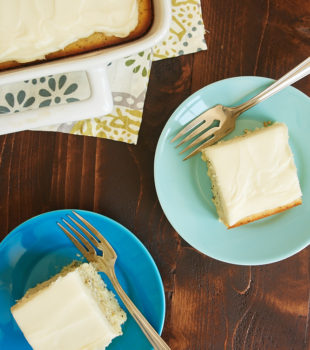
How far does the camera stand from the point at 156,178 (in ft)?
3.38

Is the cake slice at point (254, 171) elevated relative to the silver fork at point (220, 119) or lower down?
Result: lower down

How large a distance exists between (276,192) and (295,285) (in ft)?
0.99

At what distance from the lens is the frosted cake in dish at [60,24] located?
771 mm

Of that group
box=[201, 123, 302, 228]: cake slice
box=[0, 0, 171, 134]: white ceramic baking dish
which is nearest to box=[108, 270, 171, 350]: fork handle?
box=[201, 123, 302, 228]: cake slice

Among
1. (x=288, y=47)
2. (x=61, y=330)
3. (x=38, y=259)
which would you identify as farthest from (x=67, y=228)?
(x=288, y=47)

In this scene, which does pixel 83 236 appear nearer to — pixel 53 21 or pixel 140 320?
pixel 140 320

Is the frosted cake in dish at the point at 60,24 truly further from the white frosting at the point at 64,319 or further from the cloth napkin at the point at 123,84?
the white frosting at the point at 64,319

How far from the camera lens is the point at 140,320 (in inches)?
40.9

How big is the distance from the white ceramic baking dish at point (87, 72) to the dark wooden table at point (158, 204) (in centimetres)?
21

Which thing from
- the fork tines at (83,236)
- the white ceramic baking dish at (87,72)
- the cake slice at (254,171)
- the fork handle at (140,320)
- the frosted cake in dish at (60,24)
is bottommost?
the fork handle at (140,320)

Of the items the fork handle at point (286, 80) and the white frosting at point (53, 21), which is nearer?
the white frosting at point (53, 21)

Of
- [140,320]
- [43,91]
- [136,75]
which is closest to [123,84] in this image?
[136,75]

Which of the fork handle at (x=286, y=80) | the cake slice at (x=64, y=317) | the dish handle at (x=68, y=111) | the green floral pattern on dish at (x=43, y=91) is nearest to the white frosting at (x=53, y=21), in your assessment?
the dish handle at (x=68, y=111)

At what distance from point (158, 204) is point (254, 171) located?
0.28 meters
